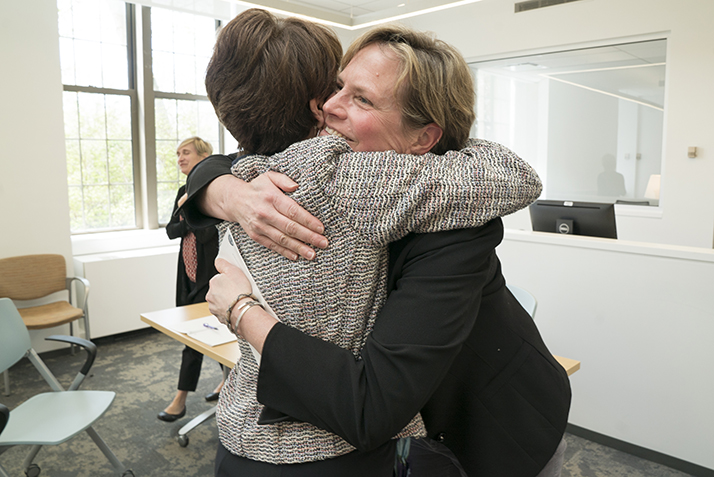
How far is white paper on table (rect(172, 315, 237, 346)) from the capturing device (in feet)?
7.91

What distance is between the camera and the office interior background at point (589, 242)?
279 cm

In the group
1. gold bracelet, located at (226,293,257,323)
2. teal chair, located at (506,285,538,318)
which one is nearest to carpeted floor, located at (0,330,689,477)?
teal chair, located at (506,285,538,318)

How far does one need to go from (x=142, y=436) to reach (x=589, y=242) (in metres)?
2.93

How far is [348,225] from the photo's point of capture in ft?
2.61

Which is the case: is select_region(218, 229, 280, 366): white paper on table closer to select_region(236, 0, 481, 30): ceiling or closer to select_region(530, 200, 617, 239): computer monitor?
select_region(530, 200, 617, 239): computer monitor

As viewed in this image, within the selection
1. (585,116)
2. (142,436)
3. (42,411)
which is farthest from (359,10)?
(42,411)

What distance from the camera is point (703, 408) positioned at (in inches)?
106

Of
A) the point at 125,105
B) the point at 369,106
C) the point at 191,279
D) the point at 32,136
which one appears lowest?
the point at 191,279

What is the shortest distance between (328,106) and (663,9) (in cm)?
498

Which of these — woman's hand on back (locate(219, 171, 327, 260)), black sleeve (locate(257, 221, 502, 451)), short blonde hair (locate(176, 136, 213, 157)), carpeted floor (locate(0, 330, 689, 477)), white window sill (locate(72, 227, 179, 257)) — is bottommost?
carpeted floor (locate(0, 330, 689, 477))

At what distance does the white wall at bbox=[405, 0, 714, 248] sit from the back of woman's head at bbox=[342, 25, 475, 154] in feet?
13.0

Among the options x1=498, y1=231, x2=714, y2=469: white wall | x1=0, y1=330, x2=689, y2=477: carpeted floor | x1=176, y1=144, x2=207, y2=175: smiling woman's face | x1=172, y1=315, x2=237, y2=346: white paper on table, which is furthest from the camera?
x1=176, y1=144, x2=207, y2=175: smiling woman's face

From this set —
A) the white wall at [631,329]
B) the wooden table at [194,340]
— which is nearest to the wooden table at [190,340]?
the wooden table at [194,340]

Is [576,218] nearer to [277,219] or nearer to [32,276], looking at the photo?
[277,219]
